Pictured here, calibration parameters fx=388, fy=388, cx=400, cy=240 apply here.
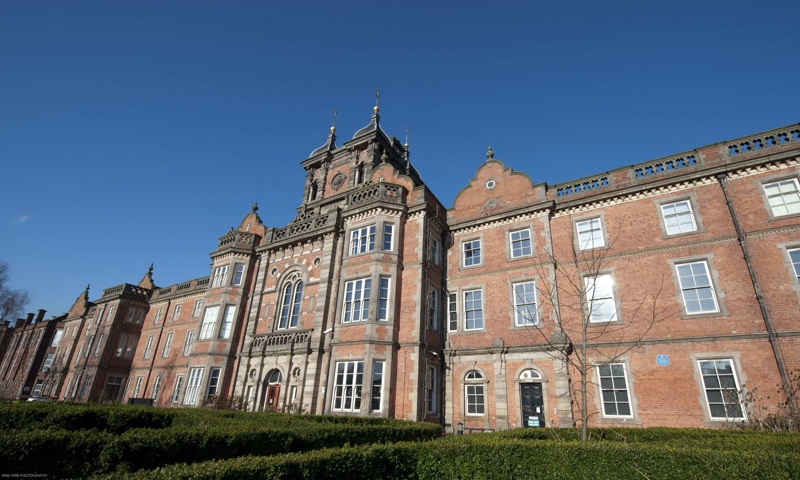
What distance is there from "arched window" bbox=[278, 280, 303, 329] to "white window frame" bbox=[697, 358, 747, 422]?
19718mm

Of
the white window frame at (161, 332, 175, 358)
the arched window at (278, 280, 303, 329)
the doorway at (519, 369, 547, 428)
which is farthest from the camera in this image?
the white window frame at (161, 332, 175, 358)

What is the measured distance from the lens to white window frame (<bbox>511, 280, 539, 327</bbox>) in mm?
18766

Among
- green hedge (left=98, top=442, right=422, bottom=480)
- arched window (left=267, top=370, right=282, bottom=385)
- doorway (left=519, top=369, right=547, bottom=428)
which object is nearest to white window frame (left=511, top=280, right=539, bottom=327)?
doorway (left=519, top=369, right=547, bottom=428)

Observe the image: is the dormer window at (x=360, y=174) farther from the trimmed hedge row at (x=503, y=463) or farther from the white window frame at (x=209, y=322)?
the trimmed hedge row at (x=503, y=463)

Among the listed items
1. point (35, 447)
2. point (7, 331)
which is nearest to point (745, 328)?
point (35, 447)

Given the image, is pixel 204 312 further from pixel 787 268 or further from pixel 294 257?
pixel 787 268

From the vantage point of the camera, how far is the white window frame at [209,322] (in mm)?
26578

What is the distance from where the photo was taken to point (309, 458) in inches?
268

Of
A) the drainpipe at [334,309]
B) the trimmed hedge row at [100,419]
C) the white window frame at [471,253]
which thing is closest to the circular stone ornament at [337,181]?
the drainpipe at [334,309]

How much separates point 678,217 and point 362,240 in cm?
1555

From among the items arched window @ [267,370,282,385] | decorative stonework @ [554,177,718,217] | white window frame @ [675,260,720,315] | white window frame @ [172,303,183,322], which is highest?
decorative stonework @ [554,177,718,217]

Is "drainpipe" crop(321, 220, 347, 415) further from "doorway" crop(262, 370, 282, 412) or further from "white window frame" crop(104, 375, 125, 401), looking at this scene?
"white window frame" crop(104, 375, 125, 401)

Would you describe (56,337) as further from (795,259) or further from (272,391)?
(795,259)

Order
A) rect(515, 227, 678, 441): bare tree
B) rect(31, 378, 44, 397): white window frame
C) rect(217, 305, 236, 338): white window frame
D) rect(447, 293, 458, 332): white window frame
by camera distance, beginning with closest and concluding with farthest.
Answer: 1. rect(515, 227, 678, 441): bare tree
2. rect(447, 293, 458, 332): white window frame
3. rect(217, 305, 236, 338): white window frame
4. rect(31, 378, 44, 397): white window frame
